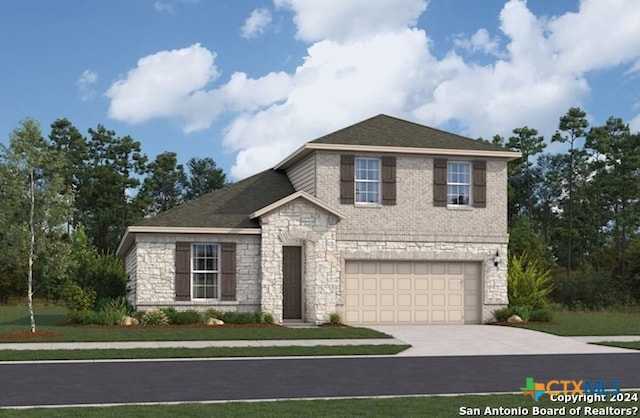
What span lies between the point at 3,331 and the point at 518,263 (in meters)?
18.8

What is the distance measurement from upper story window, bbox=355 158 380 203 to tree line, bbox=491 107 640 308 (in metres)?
18.7

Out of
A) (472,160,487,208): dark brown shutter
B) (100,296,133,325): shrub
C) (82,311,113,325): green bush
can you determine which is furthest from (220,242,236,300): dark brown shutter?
(472,160,487,208): dark brown shutter

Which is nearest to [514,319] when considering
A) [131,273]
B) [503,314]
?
[503,314]

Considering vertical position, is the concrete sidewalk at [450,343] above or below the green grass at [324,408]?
below

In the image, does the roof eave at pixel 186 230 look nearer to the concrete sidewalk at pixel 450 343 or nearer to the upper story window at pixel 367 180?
the upper story window at pixel 367 180

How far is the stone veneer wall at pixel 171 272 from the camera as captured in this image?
93.7 ft

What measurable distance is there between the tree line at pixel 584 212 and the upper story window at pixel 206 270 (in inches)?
891

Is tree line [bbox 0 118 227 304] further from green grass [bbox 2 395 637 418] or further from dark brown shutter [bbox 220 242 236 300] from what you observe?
green grass [bbox 2 395 637 418]

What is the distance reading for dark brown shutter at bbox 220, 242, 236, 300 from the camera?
2900cm

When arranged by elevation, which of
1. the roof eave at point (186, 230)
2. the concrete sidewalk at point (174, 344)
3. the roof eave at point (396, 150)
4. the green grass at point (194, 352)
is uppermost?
the roof eave at point (396, 150)

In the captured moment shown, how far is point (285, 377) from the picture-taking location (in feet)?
50.5

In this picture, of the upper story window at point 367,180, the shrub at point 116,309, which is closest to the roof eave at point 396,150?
the upper story window at point 367,180

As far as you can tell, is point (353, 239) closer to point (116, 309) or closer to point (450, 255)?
point (450, 255)

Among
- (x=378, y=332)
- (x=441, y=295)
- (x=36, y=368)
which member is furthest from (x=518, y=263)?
(x=36, y=368)
